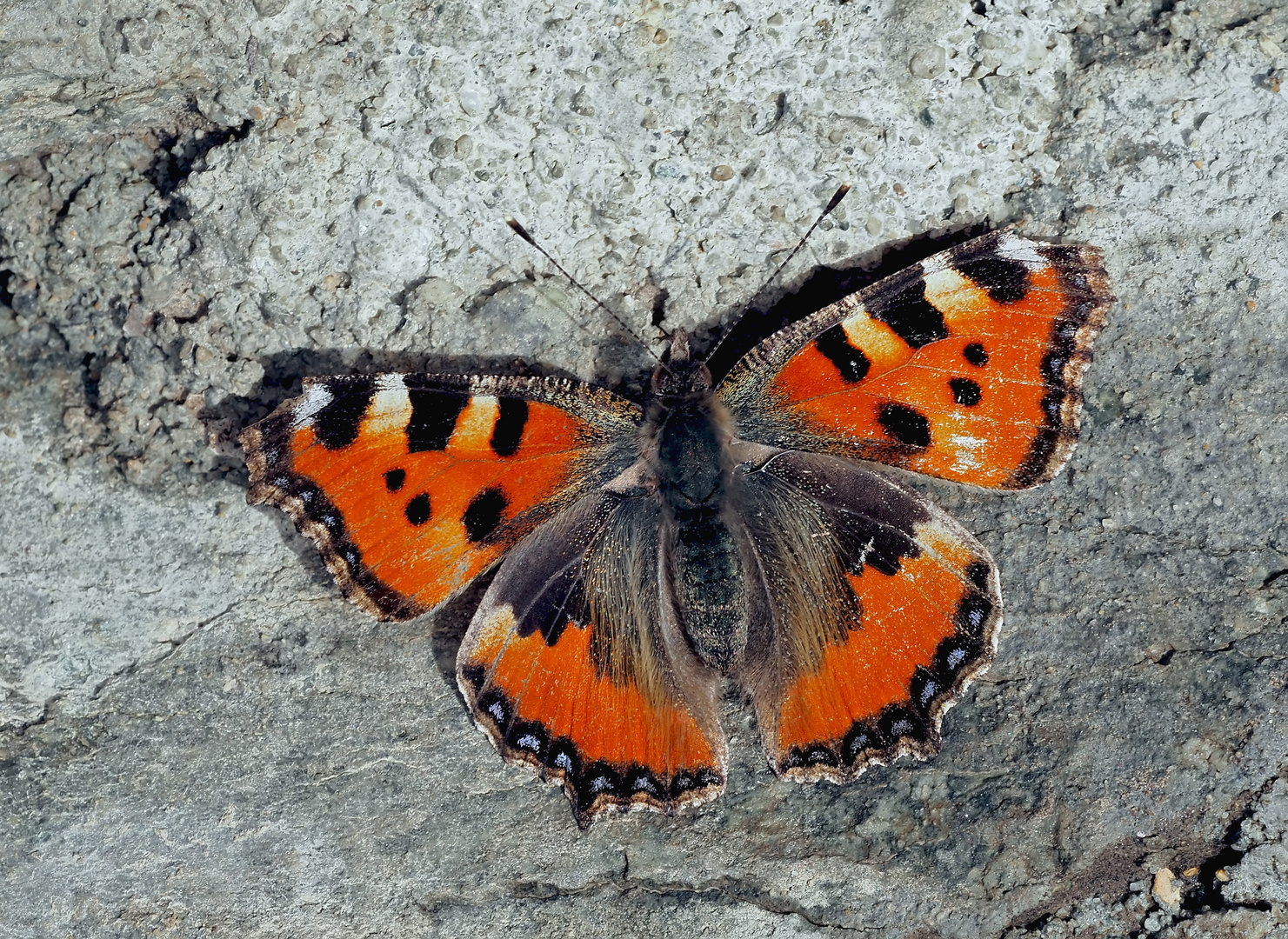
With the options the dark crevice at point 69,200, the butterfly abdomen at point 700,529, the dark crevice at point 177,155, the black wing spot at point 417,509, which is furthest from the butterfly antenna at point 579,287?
the dark crevice at point 69,200

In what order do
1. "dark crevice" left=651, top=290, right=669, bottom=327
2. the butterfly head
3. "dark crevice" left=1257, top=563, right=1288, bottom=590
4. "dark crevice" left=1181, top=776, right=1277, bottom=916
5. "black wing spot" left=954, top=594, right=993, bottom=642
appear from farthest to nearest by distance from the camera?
"dark crevice" left=651, top=290, right=669, bottom=327 < the butterfly head < "dark crevice" left=1257, top=563, right=1288, bottom=590 < "black wing spot" left=954, top=594, right=993, bottom=642 < "dark crevice" left=1181, top=776, right=1277, bottom=916

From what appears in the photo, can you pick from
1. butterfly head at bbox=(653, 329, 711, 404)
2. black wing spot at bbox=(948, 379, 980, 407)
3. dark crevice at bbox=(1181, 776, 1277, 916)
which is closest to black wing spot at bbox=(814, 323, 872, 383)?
black wing spot at bbox=(948, 379, 980, 407)

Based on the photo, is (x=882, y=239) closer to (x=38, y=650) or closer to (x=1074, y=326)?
(x=1074, y=326)

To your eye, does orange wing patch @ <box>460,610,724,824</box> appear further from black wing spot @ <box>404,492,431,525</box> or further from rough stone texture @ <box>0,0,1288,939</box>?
black wing spot @ <box>404,492,431,525</box>

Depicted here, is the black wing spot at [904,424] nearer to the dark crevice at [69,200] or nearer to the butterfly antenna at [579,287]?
the butterfly antenna at [579,287]

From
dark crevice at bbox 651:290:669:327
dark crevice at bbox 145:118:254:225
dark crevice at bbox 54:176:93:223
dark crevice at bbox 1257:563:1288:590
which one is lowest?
dark crevice at bbox 1257:563:1288:590

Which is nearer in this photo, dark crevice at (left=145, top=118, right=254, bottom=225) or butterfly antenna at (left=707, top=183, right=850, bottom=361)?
butterfly antenna at (left=707, top=183, right=850, bottom=361)

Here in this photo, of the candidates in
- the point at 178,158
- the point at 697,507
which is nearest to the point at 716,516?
the point at 697,507

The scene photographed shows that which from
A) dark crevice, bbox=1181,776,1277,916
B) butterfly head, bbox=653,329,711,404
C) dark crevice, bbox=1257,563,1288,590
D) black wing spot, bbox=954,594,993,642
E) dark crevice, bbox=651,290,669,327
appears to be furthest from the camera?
dark crevice, bbox=651,290,669,327

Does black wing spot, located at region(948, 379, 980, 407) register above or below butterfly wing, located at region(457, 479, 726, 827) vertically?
above
